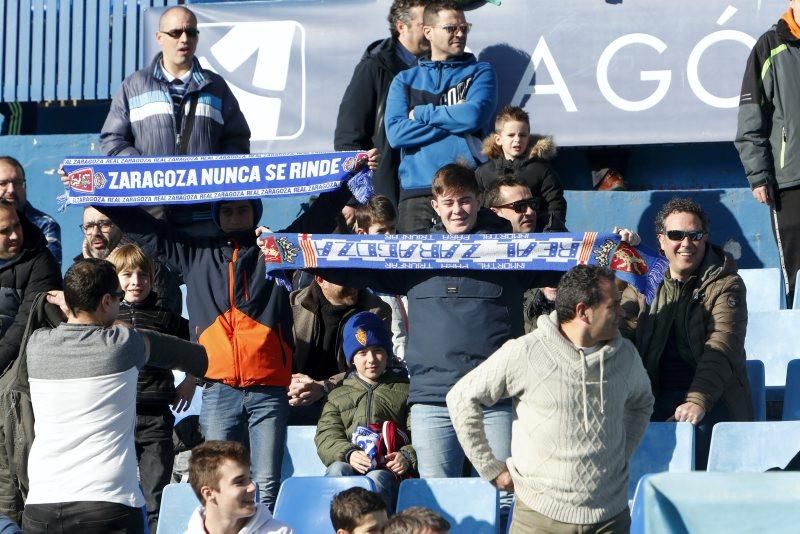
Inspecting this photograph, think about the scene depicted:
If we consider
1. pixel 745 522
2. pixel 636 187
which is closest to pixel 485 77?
pixel 636 187

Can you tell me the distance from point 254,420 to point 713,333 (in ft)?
7.40

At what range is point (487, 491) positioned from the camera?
19.2 feet

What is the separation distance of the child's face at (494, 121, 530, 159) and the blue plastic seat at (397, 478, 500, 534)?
284 cm

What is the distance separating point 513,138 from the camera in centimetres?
823

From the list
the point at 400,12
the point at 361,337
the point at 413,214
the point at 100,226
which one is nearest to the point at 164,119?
the point at 100,226

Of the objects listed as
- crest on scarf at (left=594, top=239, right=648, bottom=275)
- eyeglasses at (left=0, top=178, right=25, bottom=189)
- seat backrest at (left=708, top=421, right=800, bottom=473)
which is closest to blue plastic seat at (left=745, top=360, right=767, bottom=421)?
seat backrest at (left=708, top=421, right=800, bottom=473)

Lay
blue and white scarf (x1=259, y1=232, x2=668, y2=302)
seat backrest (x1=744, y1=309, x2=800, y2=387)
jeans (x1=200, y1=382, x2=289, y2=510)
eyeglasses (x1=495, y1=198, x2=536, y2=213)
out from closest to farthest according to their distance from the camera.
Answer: blue and white scarf (x1=259, y1=232, x2=668, y2=302) < jeans (x1=200, y1=382, x2=289, y2=510) < eyeglasses (x1=495, y1=198, x2=536, y2=213) < seat backrest (x1=744, y1=309, x2=800, y2=387)

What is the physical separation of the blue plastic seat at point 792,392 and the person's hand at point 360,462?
2174mm

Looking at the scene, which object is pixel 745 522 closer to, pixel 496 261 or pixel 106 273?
pixel 496 261

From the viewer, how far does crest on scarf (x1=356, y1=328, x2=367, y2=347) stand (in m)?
6.82

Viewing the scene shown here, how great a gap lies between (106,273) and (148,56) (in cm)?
495

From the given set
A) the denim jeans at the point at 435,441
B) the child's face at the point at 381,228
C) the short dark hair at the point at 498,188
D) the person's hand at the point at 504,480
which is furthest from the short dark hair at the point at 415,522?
the child's face at the point at 381,228

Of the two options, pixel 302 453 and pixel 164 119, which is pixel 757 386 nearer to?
pixel 302 453

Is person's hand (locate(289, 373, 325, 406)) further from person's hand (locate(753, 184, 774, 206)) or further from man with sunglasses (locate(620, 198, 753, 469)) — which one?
person's hand (locate(753, 184, 774, 206))
